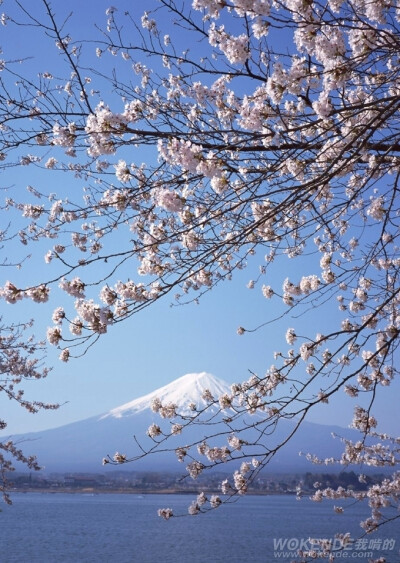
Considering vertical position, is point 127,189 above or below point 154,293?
above

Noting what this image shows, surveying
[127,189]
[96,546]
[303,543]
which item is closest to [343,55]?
[127,189]

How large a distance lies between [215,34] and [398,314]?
2517 millimetres

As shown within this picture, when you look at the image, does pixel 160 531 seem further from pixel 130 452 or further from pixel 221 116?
pixel 130 452

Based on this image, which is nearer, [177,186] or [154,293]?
[154,293]

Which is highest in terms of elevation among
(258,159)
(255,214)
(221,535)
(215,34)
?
(215,34)

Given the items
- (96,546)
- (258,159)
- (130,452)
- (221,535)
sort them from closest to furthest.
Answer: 1. (258,159)
2. (96,546)
3. (221,535)
4. (130,452)

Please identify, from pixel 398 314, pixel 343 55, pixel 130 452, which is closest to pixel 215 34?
pixel 343 55

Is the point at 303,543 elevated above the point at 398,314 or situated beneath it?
situated beneath

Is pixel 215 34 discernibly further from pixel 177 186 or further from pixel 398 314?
pixel 398 314

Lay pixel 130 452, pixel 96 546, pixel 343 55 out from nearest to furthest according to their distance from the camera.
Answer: pixel 343 55 → pixel 96 546 → pixel 130 452

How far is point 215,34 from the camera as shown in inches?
133

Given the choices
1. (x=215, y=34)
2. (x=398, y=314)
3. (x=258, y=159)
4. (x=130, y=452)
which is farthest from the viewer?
(x=130, y=452)

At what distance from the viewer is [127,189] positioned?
3445 mm

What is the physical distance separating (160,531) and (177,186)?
44640 millimetres
